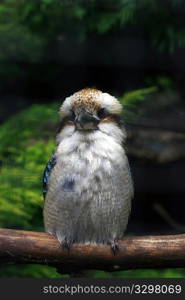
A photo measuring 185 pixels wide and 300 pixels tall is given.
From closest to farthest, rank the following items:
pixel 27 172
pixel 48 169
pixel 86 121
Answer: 1. pixel 86 121
2. pixel 48 169
3. pixel 27 172

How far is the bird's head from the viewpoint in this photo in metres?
1.61

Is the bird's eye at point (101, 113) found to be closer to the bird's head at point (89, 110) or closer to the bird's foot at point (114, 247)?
the bird's head at point (89, 110)

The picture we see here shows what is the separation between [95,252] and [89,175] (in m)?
0.22

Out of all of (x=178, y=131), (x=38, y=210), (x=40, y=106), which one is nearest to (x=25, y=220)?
(x=38, y=210)

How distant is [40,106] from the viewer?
2482mm

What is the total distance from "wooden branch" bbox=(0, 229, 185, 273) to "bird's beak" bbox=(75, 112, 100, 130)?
0.33 meters

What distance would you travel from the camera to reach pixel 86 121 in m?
1.60

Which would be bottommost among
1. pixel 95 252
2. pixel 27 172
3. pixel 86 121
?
pixel 95 252

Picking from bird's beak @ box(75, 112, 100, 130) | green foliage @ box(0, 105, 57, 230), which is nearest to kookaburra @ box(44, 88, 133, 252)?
bird's beak @ box(75, 112, 100, 130)

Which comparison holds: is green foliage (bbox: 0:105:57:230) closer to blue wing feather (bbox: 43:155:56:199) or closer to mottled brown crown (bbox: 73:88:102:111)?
blue wing feather (bbox: 43:155:56:199)

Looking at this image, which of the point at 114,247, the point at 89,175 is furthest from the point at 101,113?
the point at 114,247

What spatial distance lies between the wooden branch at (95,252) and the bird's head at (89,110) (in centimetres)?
34

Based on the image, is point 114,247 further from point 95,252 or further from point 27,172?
point 27,172

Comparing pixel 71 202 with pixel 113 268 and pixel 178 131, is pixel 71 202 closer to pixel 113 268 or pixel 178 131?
pixel 113 268
